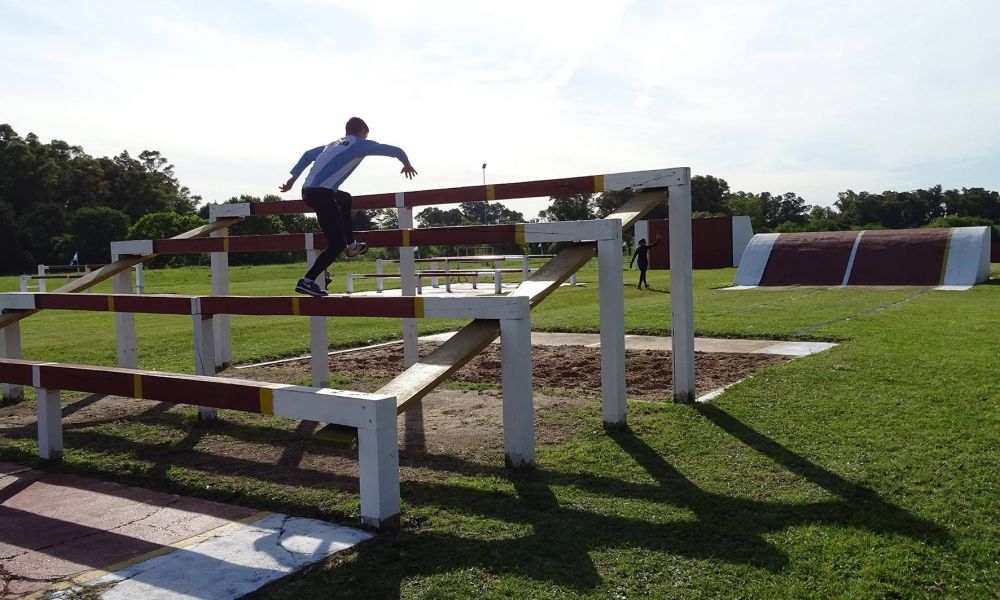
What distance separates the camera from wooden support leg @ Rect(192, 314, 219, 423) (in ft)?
20.8

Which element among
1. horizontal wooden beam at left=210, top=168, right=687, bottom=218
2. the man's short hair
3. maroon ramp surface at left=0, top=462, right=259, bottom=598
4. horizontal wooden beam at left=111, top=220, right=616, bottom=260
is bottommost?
maroon ramp surface at left=0, top=462, right=259, bottom=598

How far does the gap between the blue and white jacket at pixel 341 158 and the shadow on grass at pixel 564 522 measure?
2.29m

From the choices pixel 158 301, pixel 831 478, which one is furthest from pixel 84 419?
pixel 831 478

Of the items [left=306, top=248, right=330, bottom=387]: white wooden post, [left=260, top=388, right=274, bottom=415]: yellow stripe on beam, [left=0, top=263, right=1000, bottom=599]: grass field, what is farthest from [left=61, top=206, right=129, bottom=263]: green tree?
[left=260, top=388, right=274, bottom=415]: yellow stripe on beam

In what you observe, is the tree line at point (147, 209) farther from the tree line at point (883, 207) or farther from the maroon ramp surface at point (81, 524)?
the maroon ramp surface at point (81, 524)

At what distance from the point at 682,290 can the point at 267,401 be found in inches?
132

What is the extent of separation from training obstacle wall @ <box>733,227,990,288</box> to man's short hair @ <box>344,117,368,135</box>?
51.0 ft

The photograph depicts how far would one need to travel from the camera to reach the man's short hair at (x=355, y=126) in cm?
616

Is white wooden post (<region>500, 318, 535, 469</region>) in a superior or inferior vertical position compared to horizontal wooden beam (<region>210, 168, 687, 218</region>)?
inferior

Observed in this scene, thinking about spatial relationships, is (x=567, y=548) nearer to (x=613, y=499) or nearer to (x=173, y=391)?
(x=613, y=499)

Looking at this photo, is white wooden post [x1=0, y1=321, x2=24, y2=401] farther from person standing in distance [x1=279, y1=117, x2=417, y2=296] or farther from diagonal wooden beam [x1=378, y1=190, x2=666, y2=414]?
diagonal wooden beam [x1=378, y1=190, x2=666, y2=414]

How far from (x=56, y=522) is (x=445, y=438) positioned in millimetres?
2440

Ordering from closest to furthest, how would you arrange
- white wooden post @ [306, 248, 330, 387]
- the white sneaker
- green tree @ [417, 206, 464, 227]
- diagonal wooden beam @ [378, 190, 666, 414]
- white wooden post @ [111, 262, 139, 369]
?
diagonal wooden beam @ [378, 190, 666, 414] < the white sneaker < white wooden post @ [306, 248, 330, 387] < white wooden post @ [111, 262, 139, 369] < green tree @ [417, 206, 464, 227]

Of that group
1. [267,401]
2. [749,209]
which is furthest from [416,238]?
[749,209]
